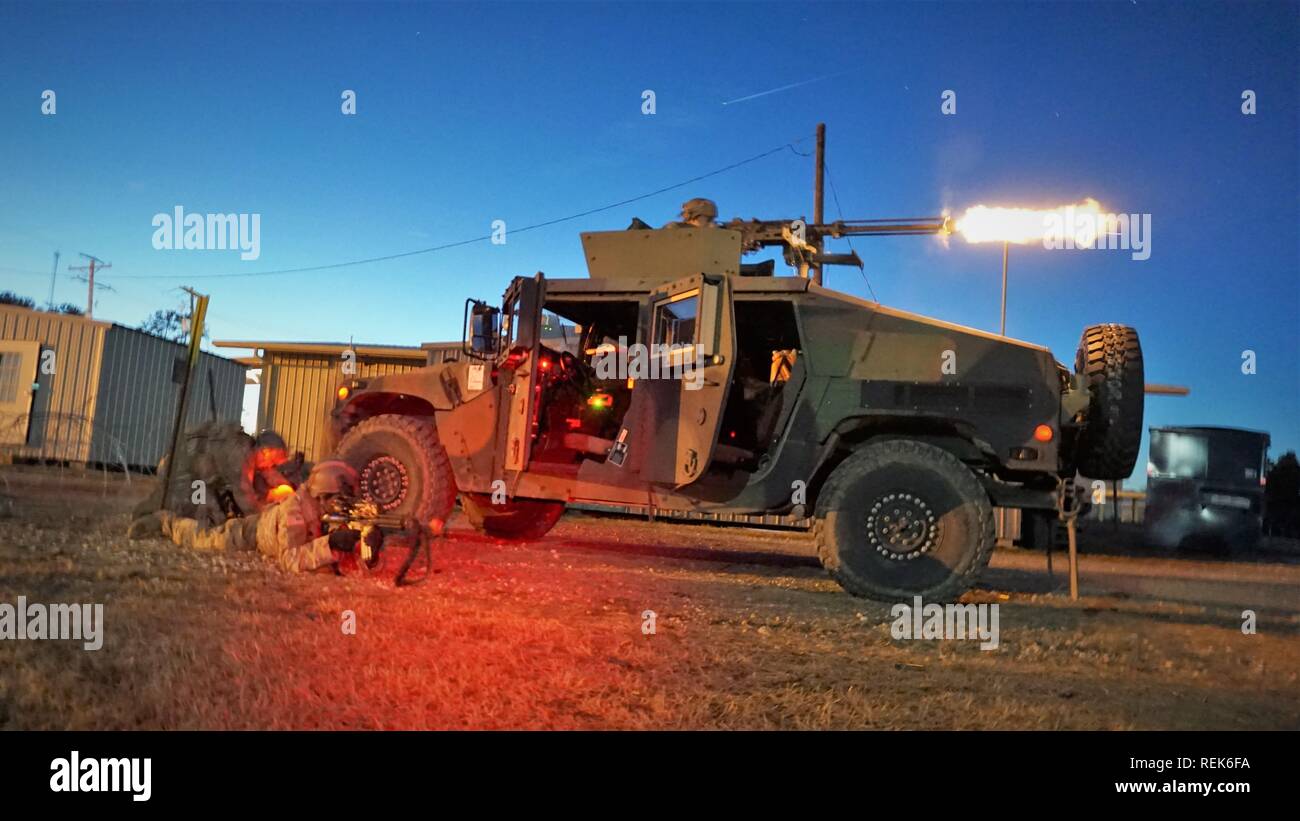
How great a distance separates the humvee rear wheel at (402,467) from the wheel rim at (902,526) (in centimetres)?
396

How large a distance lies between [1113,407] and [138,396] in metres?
18.8

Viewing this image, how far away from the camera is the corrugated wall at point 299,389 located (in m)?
19.7

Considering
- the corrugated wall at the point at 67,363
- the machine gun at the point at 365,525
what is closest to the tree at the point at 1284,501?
the machine gun at the point at 365,525

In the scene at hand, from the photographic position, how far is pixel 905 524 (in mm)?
5945

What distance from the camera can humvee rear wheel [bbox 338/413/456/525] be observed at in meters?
7.45

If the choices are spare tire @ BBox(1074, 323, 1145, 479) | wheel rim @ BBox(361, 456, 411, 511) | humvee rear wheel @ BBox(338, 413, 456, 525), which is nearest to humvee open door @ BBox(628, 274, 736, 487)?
humvee rear wheel @ BBox(338, 413, 456, 525)

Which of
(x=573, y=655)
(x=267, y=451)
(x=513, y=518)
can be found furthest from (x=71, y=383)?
(x=573, y=655)

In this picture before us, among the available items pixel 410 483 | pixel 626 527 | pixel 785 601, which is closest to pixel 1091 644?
pixel 785 601

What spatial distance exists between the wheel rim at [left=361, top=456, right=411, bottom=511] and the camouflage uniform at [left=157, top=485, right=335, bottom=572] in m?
1.19

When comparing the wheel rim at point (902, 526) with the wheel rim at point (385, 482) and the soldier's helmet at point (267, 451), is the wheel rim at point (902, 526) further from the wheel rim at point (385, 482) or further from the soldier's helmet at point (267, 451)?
the soldier's helmet at point (267, 451)

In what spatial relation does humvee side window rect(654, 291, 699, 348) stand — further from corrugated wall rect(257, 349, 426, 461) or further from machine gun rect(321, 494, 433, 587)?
corrugated wall rect(257, 349, 426, 461)
